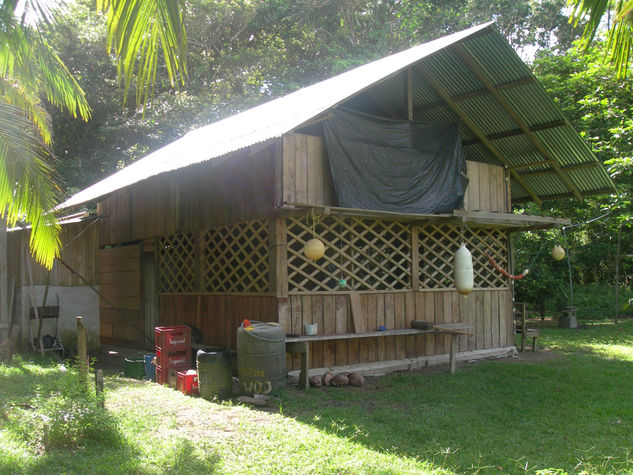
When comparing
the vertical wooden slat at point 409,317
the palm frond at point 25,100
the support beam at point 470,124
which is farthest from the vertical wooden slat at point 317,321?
the palm frond at point 25,100

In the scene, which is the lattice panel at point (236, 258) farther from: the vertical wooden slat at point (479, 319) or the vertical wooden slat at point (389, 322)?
the vertical wooden slat at point (479, 319)

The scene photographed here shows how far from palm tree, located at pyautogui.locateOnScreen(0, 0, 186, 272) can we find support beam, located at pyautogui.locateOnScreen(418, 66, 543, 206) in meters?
4.52

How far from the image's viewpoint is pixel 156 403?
6566mm

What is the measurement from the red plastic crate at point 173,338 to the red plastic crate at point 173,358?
A: 0.08 meters

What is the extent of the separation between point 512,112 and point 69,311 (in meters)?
9.15

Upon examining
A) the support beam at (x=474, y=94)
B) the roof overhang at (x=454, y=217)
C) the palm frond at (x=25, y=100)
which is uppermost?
the support beam at (x=474, y=94)

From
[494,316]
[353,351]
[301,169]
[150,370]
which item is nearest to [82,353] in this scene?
[150,370]

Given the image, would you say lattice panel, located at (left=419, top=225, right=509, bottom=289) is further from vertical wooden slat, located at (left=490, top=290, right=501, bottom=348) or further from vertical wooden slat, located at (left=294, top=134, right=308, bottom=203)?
vertical wooden slat, located at (left=294, top=134, right=308, bottom=203)

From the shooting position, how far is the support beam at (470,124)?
30.9 feet

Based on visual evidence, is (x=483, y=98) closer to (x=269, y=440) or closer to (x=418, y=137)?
(x=418, y=137)

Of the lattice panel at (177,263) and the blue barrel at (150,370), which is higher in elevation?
the lattice panel at (177,263)

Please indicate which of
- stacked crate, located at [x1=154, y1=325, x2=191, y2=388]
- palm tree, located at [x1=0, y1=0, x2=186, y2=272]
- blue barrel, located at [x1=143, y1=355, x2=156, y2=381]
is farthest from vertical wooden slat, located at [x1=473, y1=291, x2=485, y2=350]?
palm tree, located at [x1=0, y1=0, x2=186, y2=272]

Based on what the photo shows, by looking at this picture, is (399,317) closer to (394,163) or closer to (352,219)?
(352,219)

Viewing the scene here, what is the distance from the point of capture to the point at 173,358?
26.6 feet
